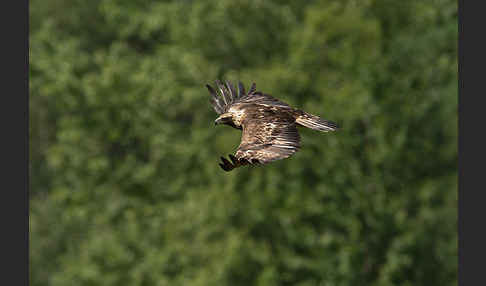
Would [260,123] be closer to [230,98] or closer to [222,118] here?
[222,118]

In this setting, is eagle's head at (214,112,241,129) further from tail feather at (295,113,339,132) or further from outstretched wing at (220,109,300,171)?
tail feather at (295,113,339,132)

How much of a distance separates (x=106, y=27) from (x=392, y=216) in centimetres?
1940

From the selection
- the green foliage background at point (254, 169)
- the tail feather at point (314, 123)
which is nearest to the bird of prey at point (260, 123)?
the tail feather at point (314, 123)

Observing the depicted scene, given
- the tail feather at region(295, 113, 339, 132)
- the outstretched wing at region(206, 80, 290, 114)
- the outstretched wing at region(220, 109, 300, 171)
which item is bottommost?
the outstretched wing at region(220, 109, 300, 171)

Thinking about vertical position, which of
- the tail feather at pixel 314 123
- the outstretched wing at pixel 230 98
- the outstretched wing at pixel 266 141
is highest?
the outstretched wing at pixel 230 98

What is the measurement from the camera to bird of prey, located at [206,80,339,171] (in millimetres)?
14859

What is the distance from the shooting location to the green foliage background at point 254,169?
1267 inches

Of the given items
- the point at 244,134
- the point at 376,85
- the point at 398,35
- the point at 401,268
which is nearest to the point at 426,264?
the point at 401,268

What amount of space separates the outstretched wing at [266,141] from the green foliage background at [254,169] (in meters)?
14.9

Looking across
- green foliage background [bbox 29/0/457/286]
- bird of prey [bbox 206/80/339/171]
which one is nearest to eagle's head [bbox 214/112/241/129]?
bird of prey [bbox 206/80/339/171]

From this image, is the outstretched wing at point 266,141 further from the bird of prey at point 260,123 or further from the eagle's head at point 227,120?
the eagle's head at point 227,120

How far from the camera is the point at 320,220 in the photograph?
108 feet

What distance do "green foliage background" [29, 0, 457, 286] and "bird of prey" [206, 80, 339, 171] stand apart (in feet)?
42.2

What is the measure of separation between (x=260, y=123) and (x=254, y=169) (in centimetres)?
1567
